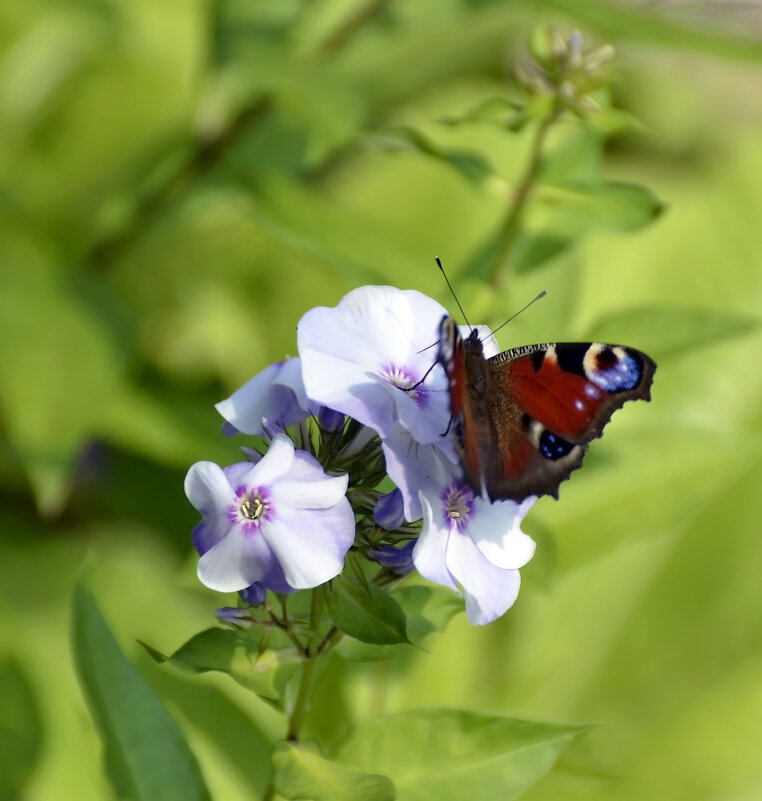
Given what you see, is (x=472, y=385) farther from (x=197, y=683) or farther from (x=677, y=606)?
(x=677, y=606)

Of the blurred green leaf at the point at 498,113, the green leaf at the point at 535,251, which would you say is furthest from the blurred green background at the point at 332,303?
the blurred green leaf at the point at 498,113

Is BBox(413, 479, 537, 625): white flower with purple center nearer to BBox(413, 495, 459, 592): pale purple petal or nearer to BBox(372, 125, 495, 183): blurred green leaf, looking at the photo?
BBox(413, 495, 459, 592): pale purple petal

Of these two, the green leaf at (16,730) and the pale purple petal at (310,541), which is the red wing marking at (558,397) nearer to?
the pale purple petal at (310,541)

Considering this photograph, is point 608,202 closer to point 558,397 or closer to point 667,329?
point 667,329

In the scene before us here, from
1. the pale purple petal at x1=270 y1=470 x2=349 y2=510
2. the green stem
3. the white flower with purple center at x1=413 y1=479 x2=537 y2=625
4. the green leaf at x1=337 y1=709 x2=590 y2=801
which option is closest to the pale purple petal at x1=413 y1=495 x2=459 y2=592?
the white flower with purple center at x1=413 y1=479 x2=537 y2=625

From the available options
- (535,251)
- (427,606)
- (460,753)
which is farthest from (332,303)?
(460,753)

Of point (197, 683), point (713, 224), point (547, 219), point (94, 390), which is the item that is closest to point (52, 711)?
point (197, 683)
